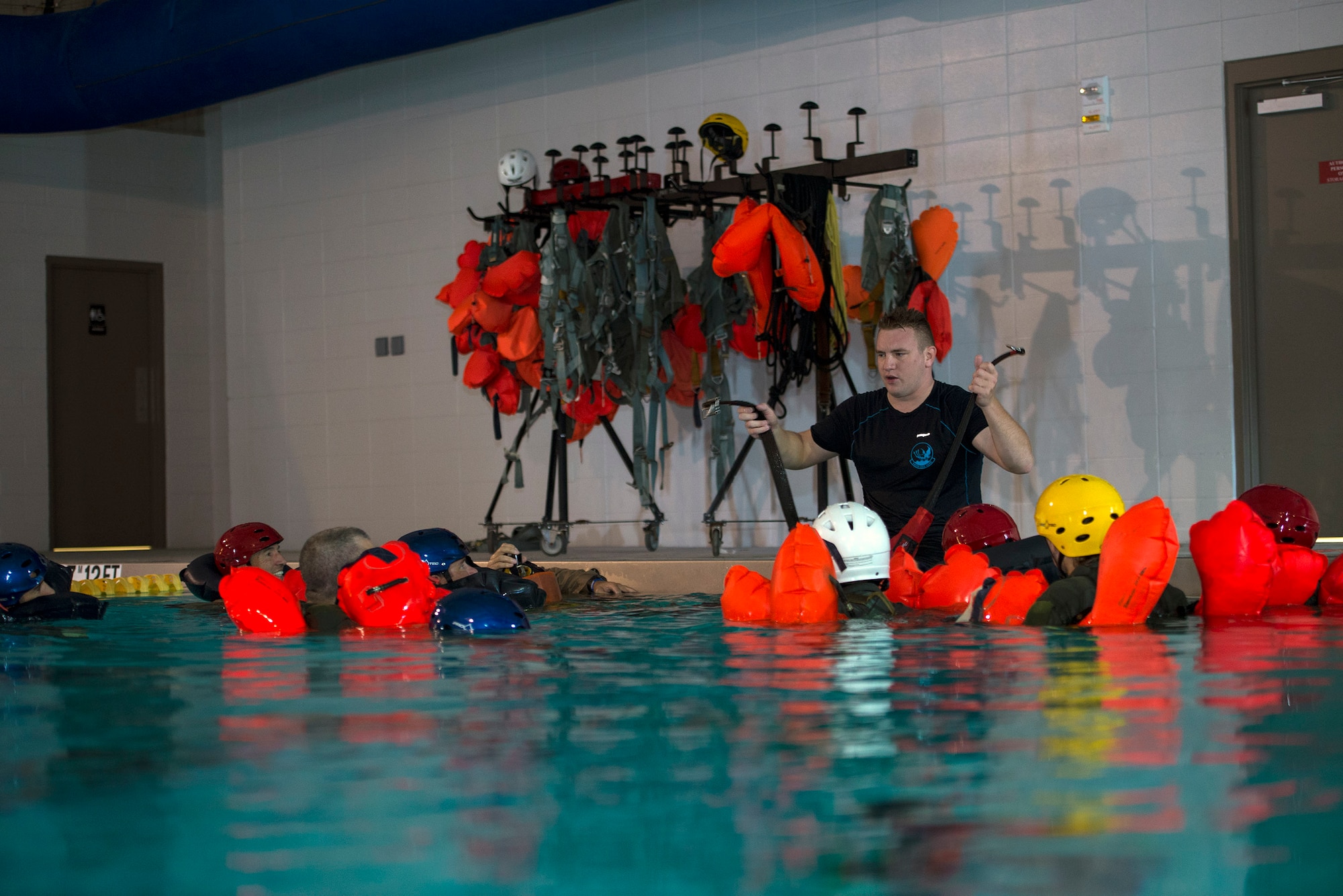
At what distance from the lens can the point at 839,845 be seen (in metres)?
1.82

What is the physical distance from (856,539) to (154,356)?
850cm

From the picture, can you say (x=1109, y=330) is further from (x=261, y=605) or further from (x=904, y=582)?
(x=261, y=605)

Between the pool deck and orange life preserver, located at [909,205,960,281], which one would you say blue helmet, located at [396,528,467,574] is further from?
orange life preserver, located at [909,205,960,281]

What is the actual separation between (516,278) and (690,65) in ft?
6.39

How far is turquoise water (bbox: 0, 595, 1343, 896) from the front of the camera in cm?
175

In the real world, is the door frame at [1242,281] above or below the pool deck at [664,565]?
above

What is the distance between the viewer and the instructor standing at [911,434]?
557 cm

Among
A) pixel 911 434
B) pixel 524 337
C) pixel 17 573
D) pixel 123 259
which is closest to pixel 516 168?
pixel 524 337

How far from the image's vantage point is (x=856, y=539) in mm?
4879

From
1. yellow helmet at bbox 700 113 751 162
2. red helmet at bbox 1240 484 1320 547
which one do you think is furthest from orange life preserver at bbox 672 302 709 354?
red helmet at bbox 1240 484 1320 547

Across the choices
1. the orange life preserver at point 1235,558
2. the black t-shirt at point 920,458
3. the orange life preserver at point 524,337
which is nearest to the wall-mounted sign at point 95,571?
the orange life preserver at point 524,337

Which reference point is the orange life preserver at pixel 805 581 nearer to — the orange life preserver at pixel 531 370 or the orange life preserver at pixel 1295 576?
the orange life preserver at pixel 1295 576

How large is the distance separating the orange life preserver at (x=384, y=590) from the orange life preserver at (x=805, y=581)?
4.32ft

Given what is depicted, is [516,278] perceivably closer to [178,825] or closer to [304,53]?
[304,53]
